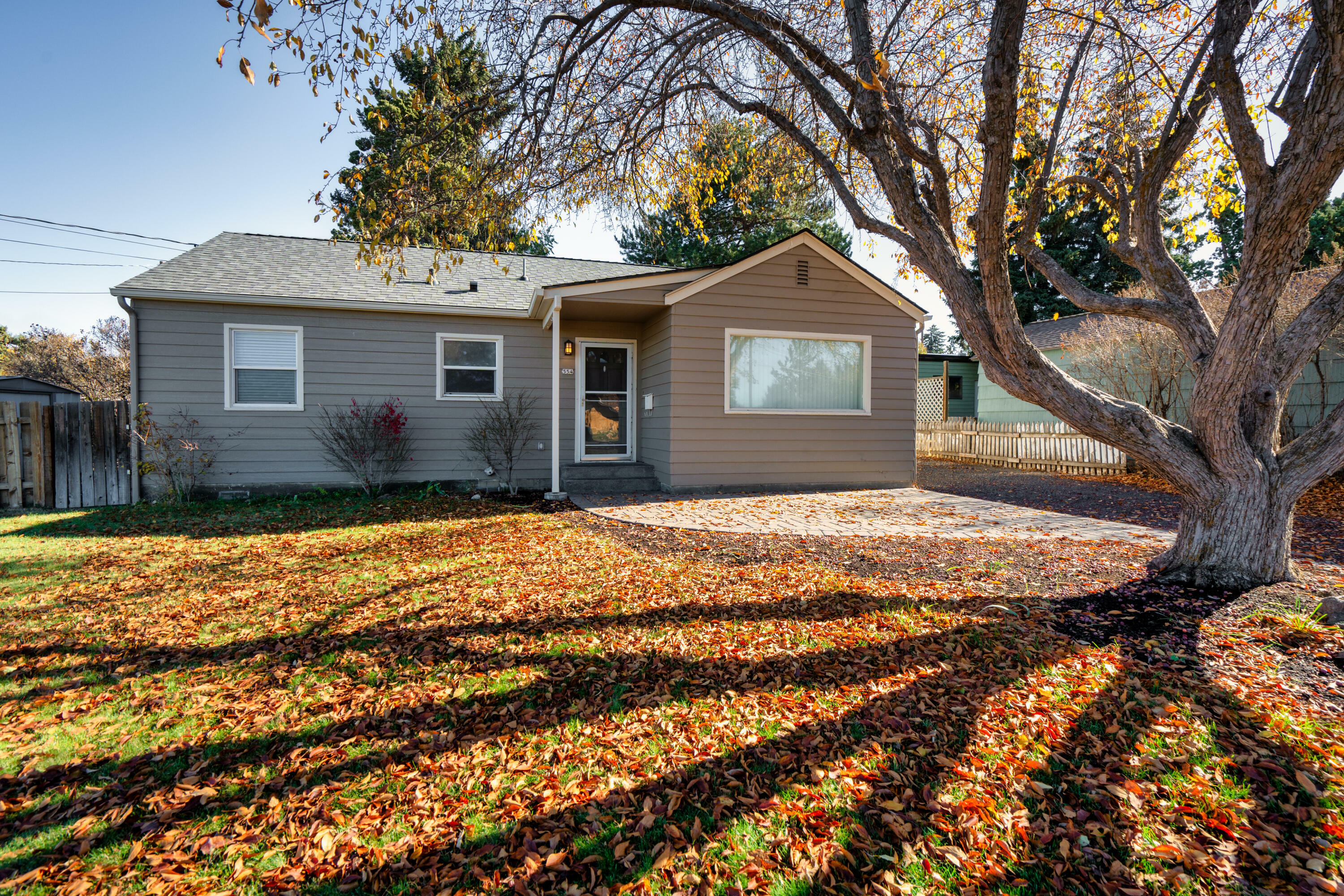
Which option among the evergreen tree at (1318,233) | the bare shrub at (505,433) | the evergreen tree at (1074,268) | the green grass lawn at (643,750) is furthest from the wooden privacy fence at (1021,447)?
the green grass lawn at (643,750)

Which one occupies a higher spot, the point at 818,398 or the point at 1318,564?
the point at 818,398

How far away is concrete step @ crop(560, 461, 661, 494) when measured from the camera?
9.95 meters

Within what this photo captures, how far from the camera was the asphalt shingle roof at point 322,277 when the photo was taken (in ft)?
30.0

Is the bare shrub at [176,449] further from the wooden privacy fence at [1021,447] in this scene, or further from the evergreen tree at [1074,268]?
the evergreen tree at [1074,268]

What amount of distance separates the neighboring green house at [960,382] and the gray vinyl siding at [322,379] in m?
17.5

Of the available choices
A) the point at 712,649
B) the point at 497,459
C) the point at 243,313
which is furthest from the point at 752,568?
the point at 243,313

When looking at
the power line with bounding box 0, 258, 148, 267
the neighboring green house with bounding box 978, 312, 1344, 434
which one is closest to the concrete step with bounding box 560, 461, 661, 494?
the neighboring green house with bounding box 978, 312, 1344, 434

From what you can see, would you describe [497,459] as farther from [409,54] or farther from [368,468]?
[409,54]

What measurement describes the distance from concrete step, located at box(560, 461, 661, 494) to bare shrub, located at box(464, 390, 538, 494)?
880 mm

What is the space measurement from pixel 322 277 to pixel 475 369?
2.93 metres

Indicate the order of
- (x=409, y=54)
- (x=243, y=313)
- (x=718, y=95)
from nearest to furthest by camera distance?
(x=409, y=54)
(x=718, y=95)
(x=243, y=313)

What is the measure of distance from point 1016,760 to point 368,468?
9.70 m

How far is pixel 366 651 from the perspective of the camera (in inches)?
138

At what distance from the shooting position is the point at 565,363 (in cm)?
1059
